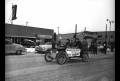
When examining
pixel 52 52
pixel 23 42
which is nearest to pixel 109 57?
pixel 52 52

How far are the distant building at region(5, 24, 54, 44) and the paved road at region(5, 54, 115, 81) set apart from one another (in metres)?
0.22

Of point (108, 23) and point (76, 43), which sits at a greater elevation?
point (108, 23)

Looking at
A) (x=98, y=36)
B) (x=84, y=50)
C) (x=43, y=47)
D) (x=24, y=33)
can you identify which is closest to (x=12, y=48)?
(x=24, y=33)

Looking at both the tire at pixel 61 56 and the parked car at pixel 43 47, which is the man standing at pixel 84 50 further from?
the parked car at pixel 43 47

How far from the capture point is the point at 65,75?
1826 millimetres

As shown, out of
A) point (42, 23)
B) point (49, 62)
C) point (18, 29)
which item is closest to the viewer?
point (18, 29)

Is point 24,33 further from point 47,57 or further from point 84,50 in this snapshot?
point 84,50

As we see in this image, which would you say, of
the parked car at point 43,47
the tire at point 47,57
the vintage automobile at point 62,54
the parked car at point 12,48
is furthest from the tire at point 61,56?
the parked car at point 12,48

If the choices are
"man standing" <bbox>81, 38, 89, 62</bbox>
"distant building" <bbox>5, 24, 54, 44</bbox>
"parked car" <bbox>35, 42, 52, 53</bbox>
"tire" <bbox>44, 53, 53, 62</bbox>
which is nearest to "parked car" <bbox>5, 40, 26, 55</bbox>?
"distant building" <bbox>5, 24, 54, 44</bbox>

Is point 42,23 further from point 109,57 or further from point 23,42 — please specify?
point 109,57

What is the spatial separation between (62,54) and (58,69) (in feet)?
0.68

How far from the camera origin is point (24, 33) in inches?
61.6

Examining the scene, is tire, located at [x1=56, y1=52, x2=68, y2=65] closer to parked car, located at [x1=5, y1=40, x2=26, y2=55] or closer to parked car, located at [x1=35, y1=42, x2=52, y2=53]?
parked car, located at [x1=35, y1=42, x2=52, y2=53]
